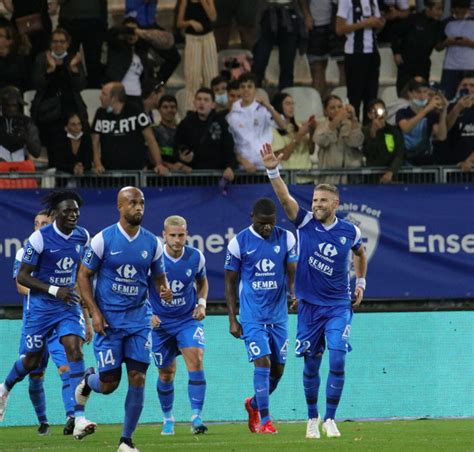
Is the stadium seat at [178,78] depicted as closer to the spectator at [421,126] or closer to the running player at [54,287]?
the spectator at [421,126]

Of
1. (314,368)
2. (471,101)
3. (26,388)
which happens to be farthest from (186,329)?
(471,101)

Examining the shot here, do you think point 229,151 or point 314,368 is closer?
point 314,368

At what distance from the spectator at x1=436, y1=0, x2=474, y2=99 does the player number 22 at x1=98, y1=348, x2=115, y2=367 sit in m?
10.4

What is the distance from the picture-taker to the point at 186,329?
1582 cm

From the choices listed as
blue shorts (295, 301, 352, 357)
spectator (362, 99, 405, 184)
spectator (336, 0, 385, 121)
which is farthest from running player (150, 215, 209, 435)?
spectator (336, 0, 385, 121)

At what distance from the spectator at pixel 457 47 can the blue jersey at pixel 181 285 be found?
7.05 m

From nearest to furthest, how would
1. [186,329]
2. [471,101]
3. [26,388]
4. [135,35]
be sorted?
[186,329] < [26,388] < [471,101] < [135,35]

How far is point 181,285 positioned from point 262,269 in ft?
3.79

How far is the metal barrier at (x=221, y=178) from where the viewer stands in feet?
61.4

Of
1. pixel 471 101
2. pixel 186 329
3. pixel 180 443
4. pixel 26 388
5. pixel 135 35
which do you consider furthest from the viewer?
pixel 135 35

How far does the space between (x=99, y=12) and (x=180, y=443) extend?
30.4ft

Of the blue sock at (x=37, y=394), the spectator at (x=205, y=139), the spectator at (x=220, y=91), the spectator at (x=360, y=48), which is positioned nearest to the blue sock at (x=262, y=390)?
the blue sock at (x=37, y=394)

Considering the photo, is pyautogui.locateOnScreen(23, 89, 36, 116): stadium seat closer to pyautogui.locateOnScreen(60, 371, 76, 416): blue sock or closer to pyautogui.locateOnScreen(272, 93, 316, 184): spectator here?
pyautogui.locateOnScreen(272, 93, 316, 184): spectator

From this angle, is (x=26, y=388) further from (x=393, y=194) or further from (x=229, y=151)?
(x=393, y=194)
